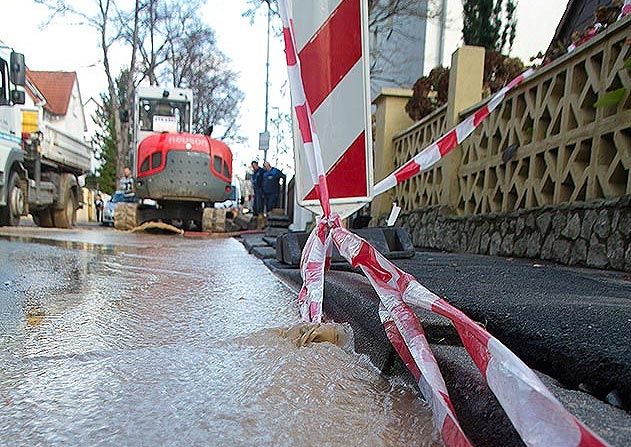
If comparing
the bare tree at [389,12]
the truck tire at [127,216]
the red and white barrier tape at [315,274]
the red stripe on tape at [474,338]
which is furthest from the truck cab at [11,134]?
the red stripe on tape at [474,338]

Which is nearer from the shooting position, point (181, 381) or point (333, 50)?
point (181, 381)

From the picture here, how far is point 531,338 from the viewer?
1.07 meters

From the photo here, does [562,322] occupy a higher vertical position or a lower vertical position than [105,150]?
lower

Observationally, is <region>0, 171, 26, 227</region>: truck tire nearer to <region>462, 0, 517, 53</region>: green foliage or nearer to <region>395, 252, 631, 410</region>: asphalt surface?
<region>462, 0, 517, 53</region>: green foliage

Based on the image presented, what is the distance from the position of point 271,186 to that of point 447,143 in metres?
10.0

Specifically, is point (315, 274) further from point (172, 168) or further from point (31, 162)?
point (31, 162)

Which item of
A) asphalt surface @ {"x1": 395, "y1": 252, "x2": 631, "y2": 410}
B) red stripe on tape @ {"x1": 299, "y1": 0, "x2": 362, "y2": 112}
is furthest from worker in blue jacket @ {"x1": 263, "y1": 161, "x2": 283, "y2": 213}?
red stripe on tape @ {"x1": 299, "y1": 0, "x2": 362, "y2": 112}

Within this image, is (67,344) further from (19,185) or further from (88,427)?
(19,185)

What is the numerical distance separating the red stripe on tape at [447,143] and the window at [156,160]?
8063 mm

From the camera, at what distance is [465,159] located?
5184mm

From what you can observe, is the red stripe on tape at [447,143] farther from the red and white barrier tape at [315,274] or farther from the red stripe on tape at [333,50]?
the red and white barrier tape at [315,274]

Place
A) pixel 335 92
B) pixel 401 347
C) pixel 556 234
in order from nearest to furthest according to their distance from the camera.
Result: pixel 401 347 → pixel 335 92 → pixel 556 234

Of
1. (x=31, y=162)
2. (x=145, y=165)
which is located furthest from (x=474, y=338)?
(x=31, y=162)

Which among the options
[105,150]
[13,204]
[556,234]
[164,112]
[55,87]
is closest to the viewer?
[556,234]
